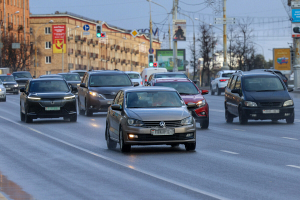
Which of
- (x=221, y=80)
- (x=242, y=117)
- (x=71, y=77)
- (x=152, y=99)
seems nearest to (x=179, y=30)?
(x=221, y=80)

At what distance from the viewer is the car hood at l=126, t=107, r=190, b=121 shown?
44.2ft

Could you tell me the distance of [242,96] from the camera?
21.9 m

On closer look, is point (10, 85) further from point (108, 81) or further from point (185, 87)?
point (185, 87)

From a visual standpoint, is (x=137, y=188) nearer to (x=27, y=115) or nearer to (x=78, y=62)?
(x=27, y=115)


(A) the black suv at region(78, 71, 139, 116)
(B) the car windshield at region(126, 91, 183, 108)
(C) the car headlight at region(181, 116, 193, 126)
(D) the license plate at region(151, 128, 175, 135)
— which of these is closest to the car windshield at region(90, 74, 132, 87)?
(A) the black suv at region(78, 71, 139, 116)

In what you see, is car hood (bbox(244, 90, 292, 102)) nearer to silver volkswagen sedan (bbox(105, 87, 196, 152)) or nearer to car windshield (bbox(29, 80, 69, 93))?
car windshield (bbox(29, 80, 69, 93))

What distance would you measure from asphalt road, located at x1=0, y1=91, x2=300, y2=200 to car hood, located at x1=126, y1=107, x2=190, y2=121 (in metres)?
0.74

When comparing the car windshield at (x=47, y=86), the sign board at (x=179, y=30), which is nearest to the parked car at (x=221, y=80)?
the sign board at (x=179, y=30)

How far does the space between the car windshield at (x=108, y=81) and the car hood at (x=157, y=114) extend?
43.0 ft

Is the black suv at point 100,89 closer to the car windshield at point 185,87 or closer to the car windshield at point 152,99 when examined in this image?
the car windshield at point 185,87

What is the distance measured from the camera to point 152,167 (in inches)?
456

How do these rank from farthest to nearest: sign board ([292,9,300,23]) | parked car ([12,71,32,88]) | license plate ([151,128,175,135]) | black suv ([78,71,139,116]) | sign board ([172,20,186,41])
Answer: parked car ([12,71,32,88]) < sign board ([172,20,186,41]) < sign board ([292,9,300,23]) < black suv ([78,71,139,116]) < license plate ([151,128,175,135])

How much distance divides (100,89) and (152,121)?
43.5 feet

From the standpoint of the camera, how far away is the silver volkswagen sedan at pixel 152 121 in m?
13.5
